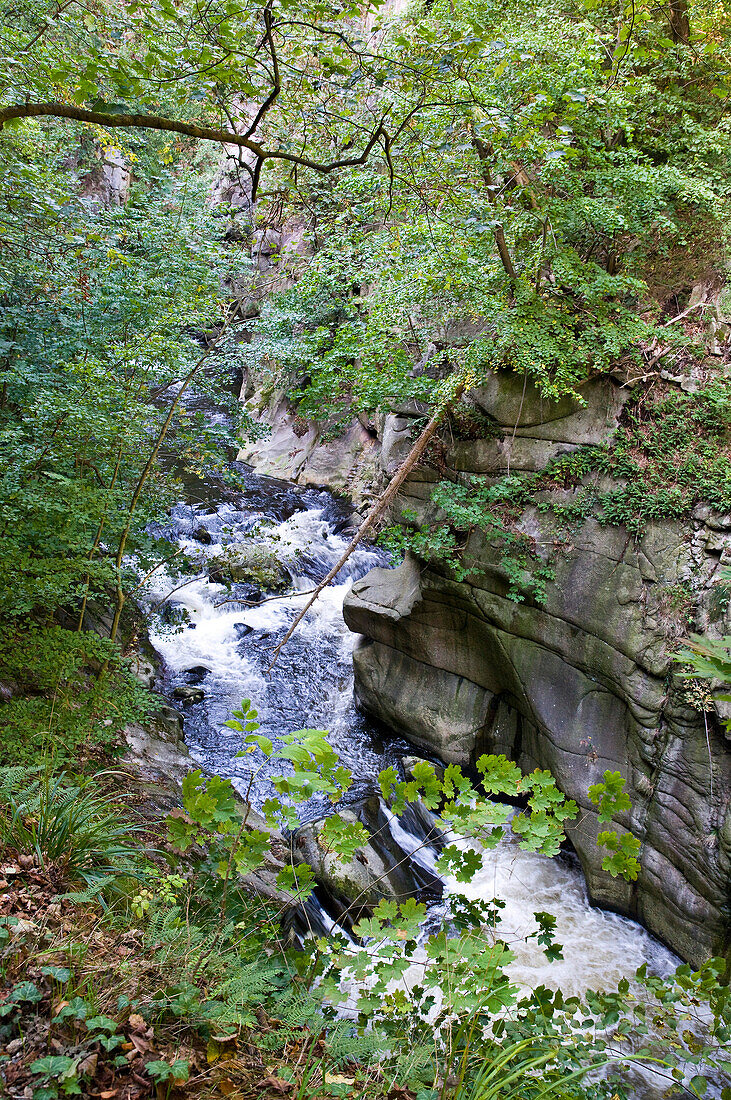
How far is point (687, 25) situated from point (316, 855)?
33.1 ft

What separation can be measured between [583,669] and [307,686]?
4.47 m

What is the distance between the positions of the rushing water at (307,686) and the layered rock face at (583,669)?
0.44 m

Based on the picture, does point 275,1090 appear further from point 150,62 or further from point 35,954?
point 150,62

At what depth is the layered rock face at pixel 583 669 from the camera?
17.3 feet

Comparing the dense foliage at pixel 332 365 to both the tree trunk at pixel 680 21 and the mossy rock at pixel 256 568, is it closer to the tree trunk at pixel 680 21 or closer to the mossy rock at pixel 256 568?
the tree trunk at pixel 680 21

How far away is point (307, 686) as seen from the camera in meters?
9.16

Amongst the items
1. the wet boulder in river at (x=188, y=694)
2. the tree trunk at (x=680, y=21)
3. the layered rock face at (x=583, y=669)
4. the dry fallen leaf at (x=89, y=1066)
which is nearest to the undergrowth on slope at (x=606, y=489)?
the layered rock face at (x=583, y=669)

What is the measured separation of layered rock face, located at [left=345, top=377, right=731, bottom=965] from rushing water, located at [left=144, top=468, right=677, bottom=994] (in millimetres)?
436

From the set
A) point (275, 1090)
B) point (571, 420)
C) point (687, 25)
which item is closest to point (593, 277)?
point (571, 420)

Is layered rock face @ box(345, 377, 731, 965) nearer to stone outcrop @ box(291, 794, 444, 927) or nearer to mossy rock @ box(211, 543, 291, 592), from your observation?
stone outcrop @ box(291, 794, 444, 927)

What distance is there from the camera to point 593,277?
21.1 ft

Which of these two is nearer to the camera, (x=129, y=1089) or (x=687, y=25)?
(x=129, y=1089)

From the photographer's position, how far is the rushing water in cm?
547

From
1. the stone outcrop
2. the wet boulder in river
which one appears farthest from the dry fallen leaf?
the wet boulder in river
